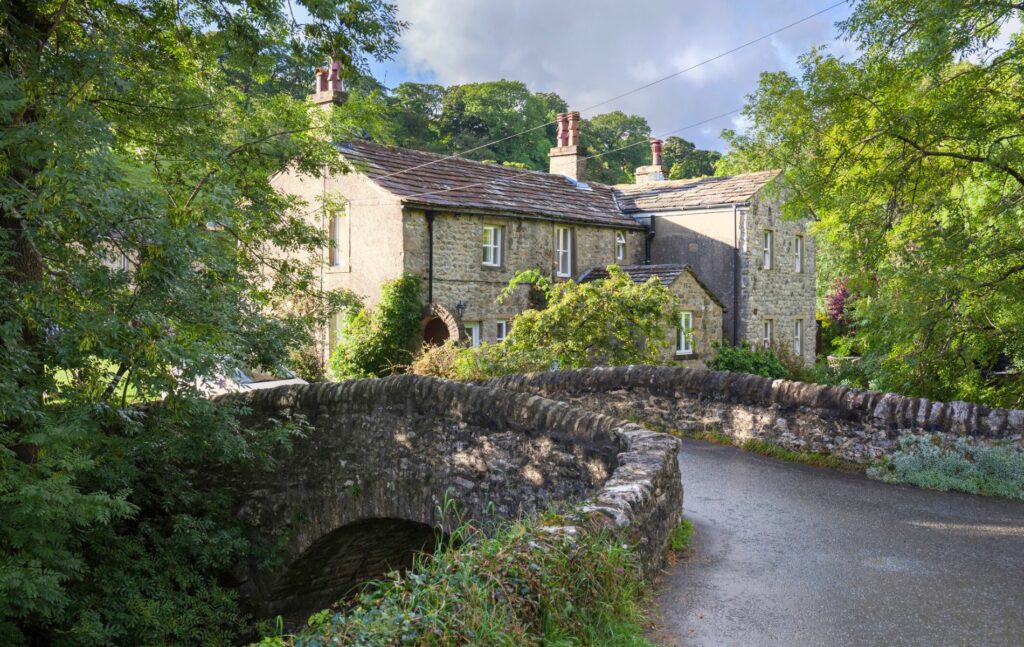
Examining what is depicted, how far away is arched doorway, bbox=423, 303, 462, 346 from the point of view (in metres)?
21.8

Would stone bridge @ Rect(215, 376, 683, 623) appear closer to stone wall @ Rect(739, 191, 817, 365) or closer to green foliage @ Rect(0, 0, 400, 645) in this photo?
green foliage @ Rect(0, 0, 400, 645)

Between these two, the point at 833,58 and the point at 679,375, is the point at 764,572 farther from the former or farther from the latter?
the point at 833,58

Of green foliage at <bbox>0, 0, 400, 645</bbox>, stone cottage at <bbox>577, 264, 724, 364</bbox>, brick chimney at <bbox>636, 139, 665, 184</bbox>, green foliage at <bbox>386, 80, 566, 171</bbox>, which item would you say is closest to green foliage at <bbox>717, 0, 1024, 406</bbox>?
green foliage at <bbox>0, 0, 400, 645</bbox>

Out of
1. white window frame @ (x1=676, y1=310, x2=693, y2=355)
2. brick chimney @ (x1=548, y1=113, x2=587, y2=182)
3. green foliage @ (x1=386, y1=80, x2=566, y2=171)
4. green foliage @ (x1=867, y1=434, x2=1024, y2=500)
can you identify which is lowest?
green foliage @ (x1=867, y1=434, x2=1024, y2=500)

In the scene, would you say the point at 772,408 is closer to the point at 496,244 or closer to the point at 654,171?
the point at 496,244

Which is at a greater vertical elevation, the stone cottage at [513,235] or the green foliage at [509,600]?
the stone cottage at [513,235]

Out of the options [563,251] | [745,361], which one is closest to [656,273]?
[563,251]

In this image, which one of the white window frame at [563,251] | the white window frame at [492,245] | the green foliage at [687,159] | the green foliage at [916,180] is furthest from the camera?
the green foliage at [687,159]

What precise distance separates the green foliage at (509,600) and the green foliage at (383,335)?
53.1ft

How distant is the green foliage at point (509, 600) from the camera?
3.73 m

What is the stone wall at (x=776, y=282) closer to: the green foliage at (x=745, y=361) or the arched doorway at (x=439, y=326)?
the green foliage at (x=745, y=361)

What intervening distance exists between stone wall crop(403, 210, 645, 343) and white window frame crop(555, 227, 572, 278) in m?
0.19

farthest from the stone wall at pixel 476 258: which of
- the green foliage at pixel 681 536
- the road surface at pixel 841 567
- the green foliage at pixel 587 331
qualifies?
the green foliage at pixel 681 536

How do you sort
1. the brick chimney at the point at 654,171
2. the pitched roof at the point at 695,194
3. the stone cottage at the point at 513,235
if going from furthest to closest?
the brick chimney at the point at 654,171 → the pitched roof at the point at 695,194 → the stone cottage at the point at 513,235
